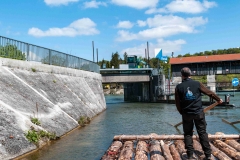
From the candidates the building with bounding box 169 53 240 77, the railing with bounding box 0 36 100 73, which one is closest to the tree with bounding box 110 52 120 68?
the building with bounding box 169 53 240 77

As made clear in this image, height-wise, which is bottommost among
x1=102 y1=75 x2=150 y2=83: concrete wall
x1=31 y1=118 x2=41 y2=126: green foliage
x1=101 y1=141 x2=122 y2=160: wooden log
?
x1=101 y1=141 x2=122 y2=160: wooden log

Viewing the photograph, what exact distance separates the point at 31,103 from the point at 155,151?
24.3 ft

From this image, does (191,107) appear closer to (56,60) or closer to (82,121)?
(82,121)

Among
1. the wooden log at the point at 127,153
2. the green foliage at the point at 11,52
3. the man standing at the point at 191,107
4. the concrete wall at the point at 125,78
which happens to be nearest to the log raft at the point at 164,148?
the wooden log at the point at 127,153

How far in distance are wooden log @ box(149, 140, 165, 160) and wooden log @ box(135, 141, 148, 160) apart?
0.66 ft

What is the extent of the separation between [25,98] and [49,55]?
32.7 ft

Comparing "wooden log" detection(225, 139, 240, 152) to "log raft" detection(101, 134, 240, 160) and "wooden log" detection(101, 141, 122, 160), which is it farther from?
"wooden log" detection(101, 141, 122, 160)

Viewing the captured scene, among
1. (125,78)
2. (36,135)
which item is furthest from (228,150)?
(125,78)

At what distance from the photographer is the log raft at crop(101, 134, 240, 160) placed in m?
8.44

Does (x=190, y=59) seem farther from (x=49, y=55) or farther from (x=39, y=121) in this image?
(x=39, y=121)

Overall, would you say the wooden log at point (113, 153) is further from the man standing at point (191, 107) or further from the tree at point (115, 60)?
the tree at point (115, 60)

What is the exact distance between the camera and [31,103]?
44.8 ft

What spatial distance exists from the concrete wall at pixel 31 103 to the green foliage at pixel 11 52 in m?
0.90

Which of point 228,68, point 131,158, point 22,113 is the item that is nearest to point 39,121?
point 22,113
